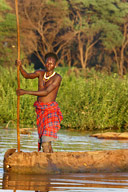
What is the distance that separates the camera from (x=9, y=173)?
779 cm

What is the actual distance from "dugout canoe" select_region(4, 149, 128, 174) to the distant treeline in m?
30.0

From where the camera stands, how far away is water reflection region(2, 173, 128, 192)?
6.84m

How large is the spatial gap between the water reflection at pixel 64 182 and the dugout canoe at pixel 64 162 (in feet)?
0.54

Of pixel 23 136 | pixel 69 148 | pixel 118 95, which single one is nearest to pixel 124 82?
pixel 118 95

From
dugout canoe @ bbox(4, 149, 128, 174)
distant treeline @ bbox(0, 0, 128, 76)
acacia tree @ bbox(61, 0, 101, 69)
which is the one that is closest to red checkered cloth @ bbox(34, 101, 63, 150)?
dugout canoe @ bbox(4, 149, 128, 174)

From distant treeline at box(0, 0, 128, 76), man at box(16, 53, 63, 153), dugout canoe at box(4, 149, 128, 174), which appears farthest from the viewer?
distant treeline at box(0, 0, 128, 76)

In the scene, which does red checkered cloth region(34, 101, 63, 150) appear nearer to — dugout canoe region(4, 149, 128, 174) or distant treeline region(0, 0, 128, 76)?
dugout canoe region(4, 149, 128, 174)

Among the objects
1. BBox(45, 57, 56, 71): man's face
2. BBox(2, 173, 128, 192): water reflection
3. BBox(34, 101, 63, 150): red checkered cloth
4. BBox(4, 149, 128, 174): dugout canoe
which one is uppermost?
BBox(45, 57, 56, 71): man's face

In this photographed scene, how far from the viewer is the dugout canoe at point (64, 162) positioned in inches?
308

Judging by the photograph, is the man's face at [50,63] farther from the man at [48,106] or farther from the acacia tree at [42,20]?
the acacia tree at [42,20]

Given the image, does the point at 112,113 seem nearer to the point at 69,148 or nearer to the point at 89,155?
the point at 69,148

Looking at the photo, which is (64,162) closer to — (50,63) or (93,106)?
(50,63)

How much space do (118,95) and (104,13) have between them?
27.8 metres

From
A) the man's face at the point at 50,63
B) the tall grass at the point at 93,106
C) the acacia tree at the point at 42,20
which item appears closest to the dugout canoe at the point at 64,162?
the man's face at the point at 50,63
